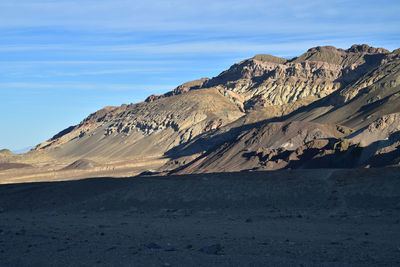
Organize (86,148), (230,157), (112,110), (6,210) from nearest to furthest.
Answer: (6,210) → (230,157) → (86,148) → (112,110)

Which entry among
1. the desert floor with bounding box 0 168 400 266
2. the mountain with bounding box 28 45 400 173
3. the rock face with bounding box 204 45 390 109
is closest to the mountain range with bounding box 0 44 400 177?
the mountain with bounding box 28 45 400 173

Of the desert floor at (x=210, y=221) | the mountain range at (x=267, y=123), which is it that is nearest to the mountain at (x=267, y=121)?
the mountain range at (x=267, y=123)

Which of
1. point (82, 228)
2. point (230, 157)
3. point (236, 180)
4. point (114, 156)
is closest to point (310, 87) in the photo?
point (114, 156)

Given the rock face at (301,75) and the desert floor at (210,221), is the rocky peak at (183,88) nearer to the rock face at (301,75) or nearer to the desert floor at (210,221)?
the rock face at (301,75)

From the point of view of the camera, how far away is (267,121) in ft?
338

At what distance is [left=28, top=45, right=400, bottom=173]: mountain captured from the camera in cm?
4981

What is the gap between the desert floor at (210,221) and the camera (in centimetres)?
1098

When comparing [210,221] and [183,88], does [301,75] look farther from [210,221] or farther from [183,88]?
[210,221]

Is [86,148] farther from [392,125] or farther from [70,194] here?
[70,194]

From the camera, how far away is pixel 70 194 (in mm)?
26500

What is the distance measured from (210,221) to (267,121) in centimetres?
8635

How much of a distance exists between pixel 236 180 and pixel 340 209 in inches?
263

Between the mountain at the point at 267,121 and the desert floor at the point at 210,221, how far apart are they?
662 inches

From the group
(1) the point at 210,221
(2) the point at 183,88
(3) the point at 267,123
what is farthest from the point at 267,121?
(1) the point at 210,221
